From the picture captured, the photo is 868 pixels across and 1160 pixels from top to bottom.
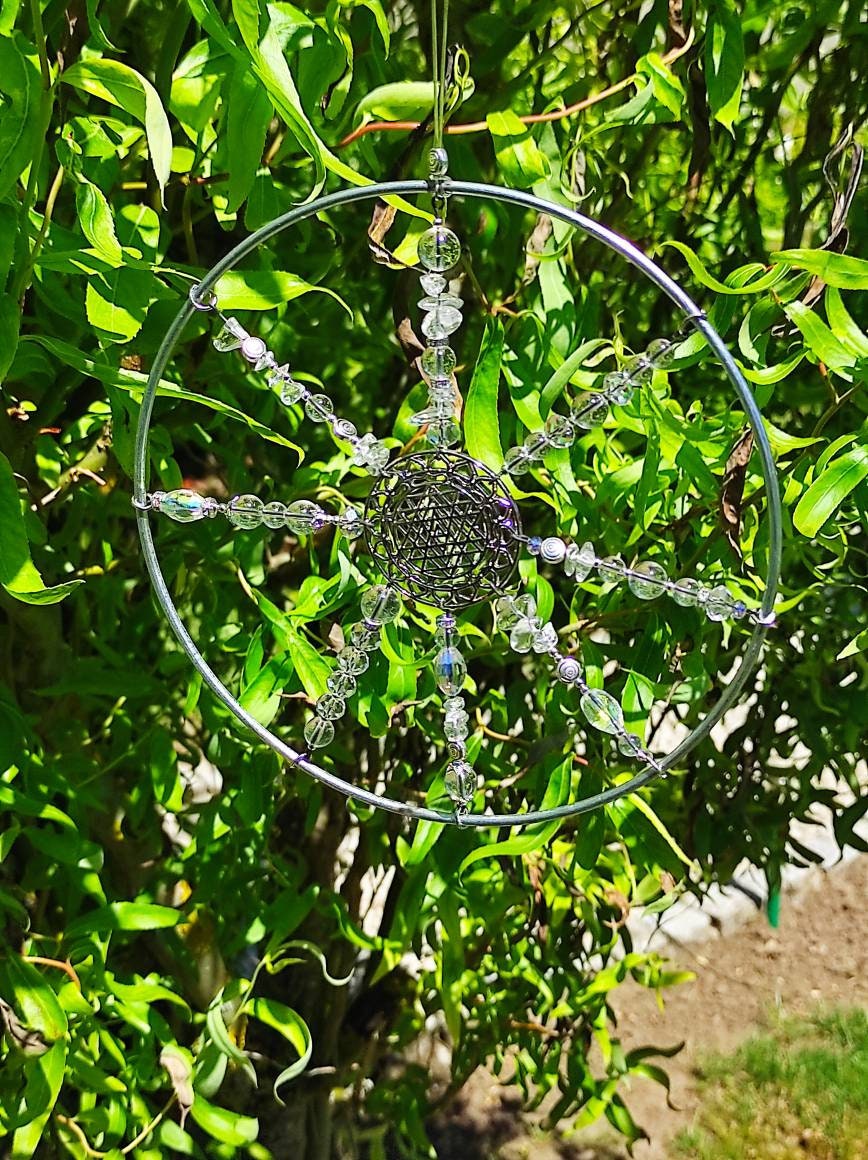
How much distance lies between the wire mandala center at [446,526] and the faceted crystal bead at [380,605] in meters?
0.04

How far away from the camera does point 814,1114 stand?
147 cm

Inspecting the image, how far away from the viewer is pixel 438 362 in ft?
1.66

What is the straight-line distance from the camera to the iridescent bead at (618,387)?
507mm

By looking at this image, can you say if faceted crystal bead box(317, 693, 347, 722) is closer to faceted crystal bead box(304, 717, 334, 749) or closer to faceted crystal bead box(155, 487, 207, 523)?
faceted crystal bead box(304, 717, 334, 749)

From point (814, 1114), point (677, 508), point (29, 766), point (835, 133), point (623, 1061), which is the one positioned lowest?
point (814, 1114)

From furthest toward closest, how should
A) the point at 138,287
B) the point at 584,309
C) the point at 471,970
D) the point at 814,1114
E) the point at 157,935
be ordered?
the point at 814,1114 → the point at 471,970 → the point at 157,935 → the point at 584,309 → the point at 138,287

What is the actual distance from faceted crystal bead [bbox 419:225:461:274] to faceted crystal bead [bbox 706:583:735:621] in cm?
19

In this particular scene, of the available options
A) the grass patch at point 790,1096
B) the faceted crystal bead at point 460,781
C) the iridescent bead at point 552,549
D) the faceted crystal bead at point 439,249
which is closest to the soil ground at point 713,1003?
the grass patch at point 790,1096

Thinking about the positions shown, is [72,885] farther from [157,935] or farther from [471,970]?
[471,970]

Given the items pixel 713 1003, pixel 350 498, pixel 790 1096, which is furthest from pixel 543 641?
pixel 713 1003

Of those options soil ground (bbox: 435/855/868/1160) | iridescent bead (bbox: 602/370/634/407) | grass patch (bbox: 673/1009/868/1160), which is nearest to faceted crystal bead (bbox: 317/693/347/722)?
iridescent bead (bbox: 602/370/634/407)

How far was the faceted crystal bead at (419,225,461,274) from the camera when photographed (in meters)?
0.48

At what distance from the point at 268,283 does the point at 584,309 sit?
24 cm

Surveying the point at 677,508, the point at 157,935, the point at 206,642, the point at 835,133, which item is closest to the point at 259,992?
the point at 157,935
